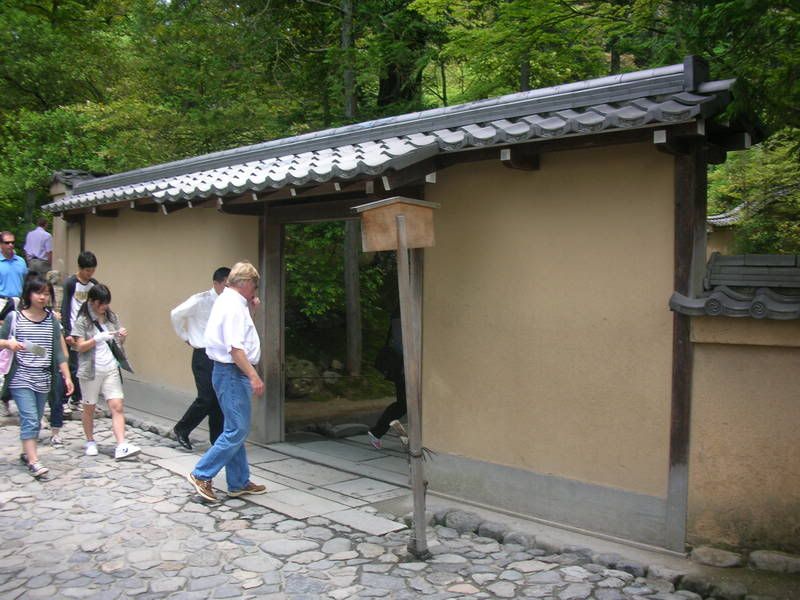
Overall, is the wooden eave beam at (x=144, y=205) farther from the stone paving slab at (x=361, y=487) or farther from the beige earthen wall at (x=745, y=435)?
the beige earthen wall at (x=745, y=435)

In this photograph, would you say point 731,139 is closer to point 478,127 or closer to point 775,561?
point 478,127

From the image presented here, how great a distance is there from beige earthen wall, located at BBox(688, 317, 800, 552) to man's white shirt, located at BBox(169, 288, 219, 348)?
5.18 m

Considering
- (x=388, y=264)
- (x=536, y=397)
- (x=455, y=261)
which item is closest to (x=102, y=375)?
A: (x=455, y=261)

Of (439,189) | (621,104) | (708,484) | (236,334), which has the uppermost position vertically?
(621,104)

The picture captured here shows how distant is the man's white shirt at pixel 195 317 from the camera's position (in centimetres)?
798

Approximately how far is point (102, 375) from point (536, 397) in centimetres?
465

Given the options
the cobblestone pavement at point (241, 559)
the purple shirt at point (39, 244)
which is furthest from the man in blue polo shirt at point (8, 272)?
the cobblestone pavement at point (241, 559)

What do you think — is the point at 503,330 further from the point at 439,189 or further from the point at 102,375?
the point at 102,375

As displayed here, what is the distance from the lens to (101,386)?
7.75m

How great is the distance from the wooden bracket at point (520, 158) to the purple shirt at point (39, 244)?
11.2 m

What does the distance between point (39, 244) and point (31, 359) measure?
299 inches

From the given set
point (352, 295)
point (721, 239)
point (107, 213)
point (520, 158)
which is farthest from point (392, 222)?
point (721, 239)

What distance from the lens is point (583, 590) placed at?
4633 millimetres

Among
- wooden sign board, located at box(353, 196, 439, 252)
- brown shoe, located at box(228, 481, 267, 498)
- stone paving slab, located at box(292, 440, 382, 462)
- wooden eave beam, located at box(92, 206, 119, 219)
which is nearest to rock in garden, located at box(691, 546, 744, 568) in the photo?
wooden sign board, located at box(353, 196, 439, 252)
